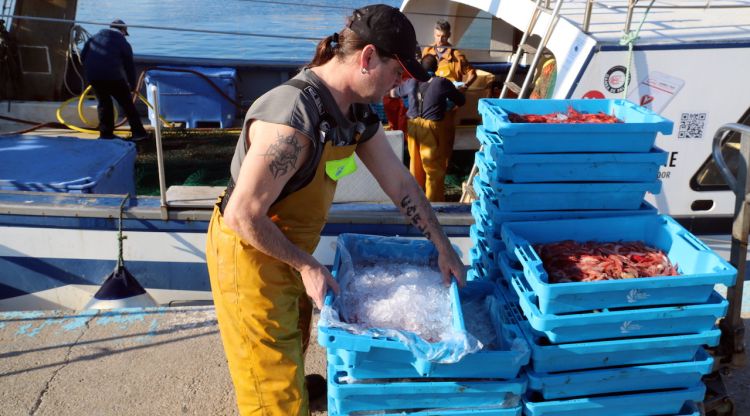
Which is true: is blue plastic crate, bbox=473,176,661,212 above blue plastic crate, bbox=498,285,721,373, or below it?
above

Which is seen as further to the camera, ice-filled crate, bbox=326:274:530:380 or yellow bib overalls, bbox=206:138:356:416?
yellow bib overalls, bbox=206:138:356:416

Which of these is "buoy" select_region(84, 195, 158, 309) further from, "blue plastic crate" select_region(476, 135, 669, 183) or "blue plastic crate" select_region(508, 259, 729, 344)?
"blue plastic crate" select_region(508, 259, 729, 344)

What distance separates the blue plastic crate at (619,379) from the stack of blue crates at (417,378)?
0.33ft

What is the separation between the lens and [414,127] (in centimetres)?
617

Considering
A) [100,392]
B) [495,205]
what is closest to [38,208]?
[100,392]

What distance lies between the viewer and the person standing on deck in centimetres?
600

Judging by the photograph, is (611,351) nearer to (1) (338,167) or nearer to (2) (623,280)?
(2) (623,280)

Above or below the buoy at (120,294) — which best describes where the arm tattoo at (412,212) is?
above

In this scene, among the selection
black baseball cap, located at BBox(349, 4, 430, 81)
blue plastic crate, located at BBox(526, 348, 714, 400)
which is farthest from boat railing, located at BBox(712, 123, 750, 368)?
black baseball cap, located at BBox(349, 4, 430, 81)

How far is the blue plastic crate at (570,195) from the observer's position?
2662 mm

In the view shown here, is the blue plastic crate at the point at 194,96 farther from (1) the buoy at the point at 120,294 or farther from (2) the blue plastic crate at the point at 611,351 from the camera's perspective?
(2) the blue plastic crate at the point at 611,351

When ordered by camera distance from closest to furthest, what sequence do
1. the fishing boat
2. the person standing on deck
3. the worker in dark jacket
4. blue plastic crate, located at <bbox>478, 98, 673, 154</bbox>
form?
1. blue plastic crate, located at <bbox>478, 98, 673, 154</bbox>
2. the fishing boat
3. the person standing on deck
4. the worker in dark jacket

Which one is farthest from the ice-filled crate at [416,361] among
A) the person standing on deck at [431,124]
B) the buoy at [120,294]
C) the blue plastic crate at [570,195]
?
the person standing on deck at [431,124]

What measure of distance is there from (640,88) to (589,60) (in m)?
0.41
